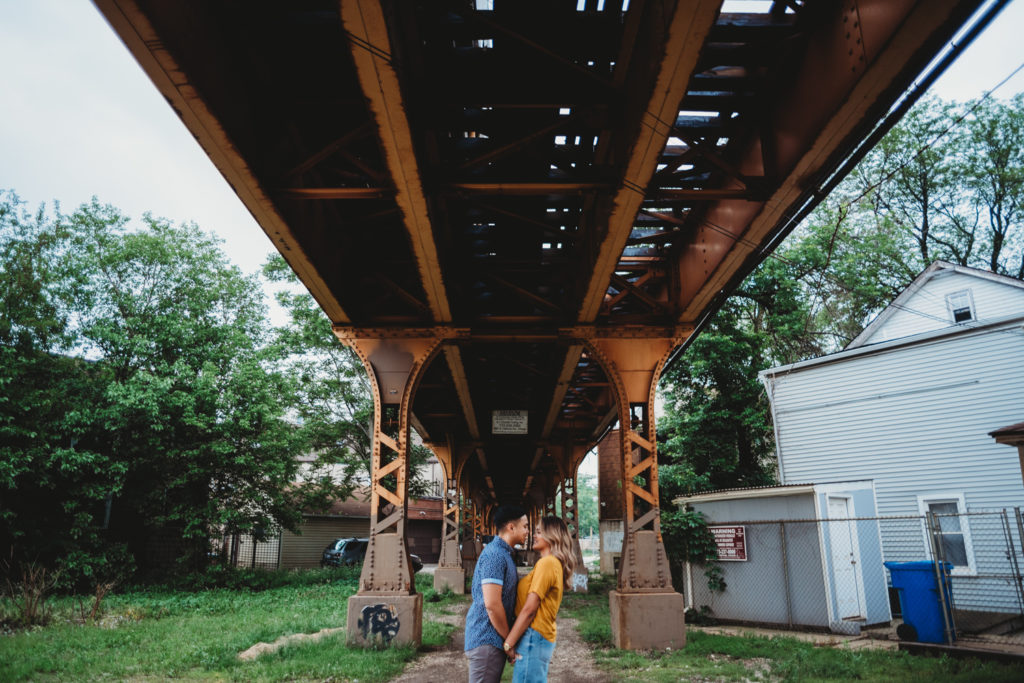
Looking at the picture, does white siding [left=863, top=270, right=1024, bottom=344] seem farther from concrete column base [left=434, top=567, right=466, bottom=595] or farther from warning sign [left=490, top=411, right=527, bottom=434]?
concrete column base [left=434, top=567, right=466, bottom=595]

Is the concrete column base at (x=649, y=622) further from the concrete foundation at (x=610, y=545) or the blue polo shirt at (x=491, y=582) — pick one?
the concrete foundation at (x=610, y=545)

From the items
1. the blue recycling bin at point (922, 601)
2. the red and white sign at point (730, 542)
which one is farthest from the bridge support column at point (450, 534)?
the blue recycling bin at point (922, 601)

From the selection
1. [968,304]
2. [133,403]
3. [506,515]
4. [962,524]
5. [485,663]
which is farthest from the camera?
[133,403]

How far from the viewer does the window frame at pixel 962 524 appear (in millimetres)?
14539

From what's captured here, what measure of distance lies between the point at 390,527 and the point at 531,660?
6405 mm

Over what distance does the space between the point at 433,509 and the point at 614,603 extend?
39.6 m

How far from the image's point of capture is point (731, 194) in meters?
6.34

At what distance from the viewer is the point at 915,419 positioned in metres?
16.5

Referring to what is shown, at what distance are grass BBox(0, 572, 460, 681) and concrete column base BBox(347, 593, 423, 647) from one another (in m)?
0.17

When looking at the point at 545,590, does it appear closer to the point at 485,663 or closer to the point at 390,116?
the point at 485,663

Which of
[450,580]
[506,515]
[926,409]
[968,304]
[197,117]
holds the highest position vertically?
[968,304]

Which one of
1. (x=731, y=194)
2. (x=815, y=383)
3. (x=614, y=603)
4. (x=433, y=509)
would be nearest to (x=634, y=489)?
(x=614, y=603)

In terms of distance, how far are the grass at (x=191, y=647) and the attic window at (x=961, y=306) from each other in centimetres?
1577

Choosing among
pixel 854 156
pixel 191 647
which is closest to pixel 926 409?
pixel 854 156
